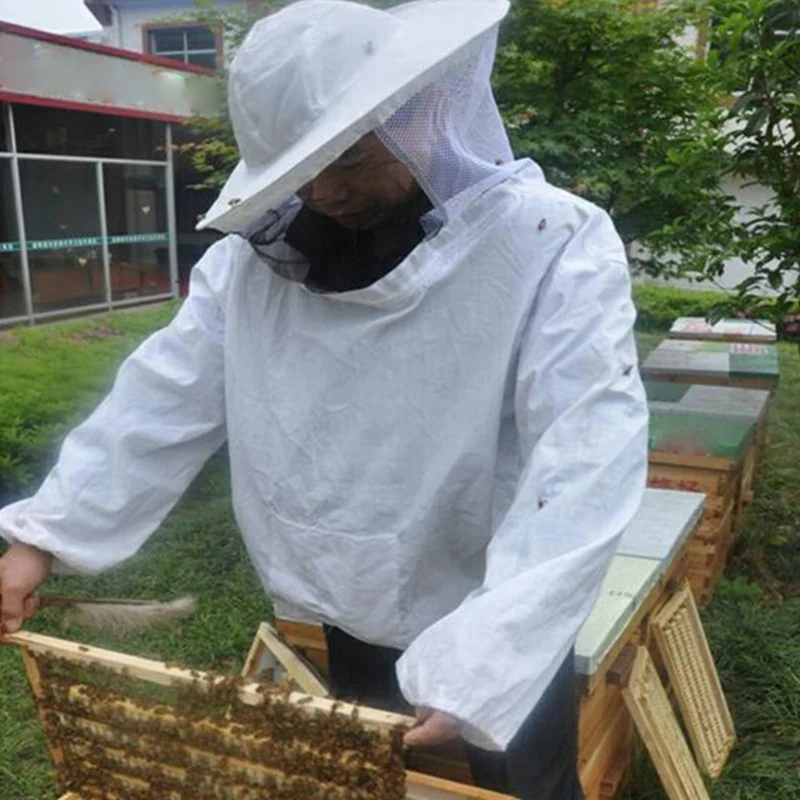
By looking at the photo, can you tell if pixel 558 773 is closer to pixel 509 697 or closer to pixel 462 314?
pixel 509 697

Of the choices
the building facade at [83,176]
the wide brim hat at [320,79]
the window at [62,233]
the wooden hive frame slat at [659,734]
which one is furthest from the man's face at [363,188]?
the window at [62,233]

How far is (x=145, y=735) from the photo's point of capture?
55.8 inches

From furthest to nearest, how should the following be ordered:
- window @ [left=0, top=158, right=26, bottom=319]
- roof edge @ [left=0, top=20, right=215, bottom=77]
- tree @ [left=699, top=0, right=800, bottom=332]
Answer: window @ [left=0, top=158, right=26, bottom=319] → roof edge @ [left=0, top=20, right=215, bottom=77] → tree @ [left=699, top=0, right=800, bottom=332]

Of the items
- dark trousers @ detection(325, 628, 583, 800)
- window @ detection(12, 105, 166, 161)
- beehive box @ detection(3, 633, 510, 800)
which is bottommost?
window @ detection(12, 105, 166, 161)

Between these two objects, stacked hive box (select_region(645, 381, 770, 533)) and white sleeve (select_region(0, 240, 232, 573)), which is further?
stacked hive box (select_region(645, 381, 770, 533))

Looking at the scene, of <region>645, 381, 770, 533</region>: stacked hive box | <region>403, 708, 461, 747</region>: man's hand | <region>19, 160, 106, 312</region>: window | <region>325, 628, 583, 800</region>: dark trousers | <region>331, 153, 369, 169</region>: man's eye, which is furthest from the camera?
<region>19, 160, 106, 312</region>: window

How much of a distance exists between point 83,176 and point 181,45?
7.08 m

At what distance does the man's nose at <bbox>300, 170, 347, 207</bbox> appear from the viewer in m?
1.39

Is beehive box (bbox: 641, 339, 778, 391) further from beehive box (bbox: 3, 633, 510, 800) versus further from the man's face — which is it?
beehive box (bbox: 3, 633, 510, 800)

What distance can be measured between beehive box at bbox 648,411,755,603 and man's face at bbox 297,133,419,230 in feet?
8.25

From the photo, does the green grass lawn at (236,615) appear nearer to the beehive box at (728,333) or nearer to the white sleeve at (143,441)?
the beehive box at (728,333)

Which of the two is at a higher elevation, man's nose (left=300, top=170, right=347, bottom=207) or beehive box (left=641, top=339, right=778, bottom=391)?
man's nose (left=300, top=170, right=347, bottom=207)

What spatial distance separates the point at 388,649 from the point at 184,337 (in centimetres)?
67

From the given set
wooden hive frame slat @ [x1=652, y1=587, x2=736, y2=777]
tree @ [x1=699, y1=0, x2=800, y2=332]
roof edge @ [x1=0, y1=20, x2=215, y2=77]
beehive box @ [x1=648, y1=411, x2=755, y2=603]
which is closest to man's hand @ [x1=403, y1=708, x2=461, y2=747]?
wooden hive frame slat @ [x1=652, y1=587, x2=736, y2=777]
